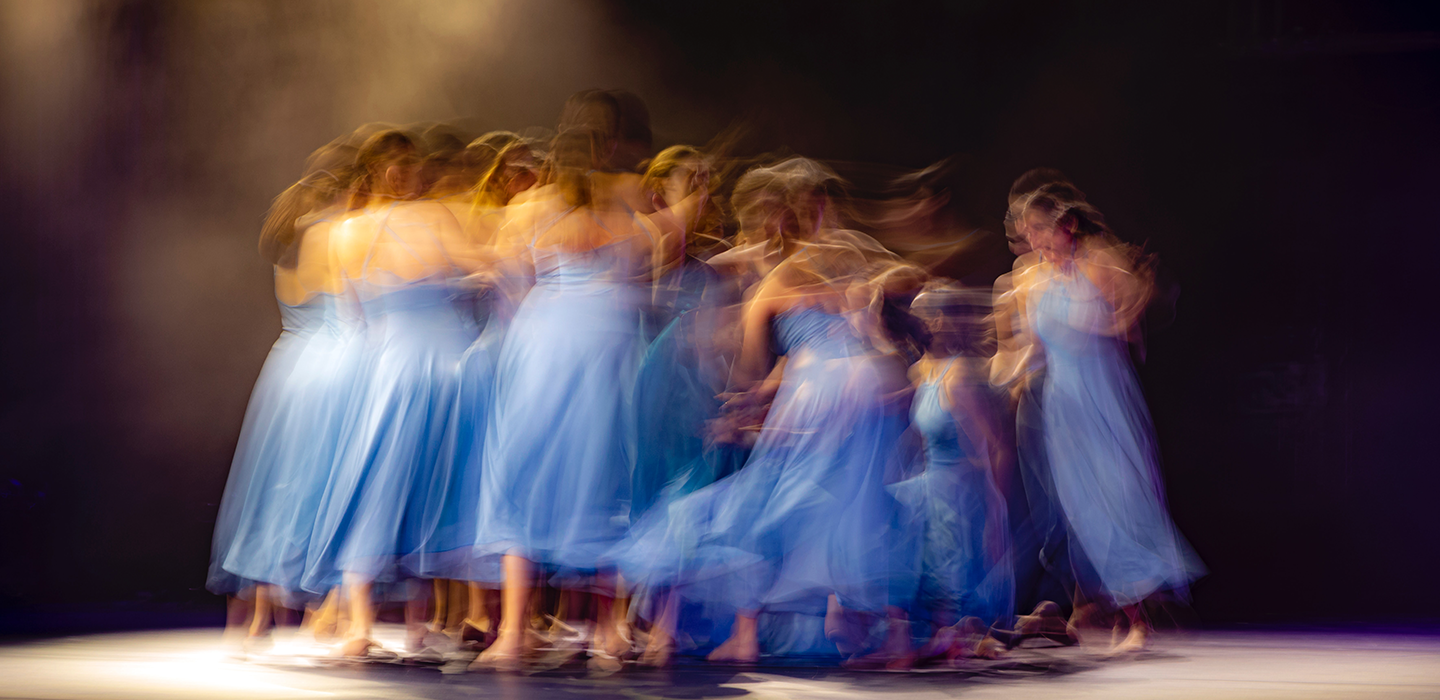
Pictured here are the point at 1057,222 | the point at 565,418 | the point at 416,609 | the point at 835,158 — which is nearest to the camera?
the point at 565,418

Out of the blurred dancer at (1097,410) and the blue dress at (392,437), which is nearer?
the blue dress at (392,437)

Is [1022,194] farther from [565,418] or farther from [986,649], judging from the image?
[565,418]

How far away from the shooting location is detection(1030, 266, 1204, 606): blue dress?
327 cm

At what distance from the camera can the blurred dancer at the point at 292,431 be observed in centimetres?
314

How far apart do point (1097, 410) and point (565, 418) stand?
1670 millimetres

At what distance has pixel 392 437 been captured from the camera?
119 inches

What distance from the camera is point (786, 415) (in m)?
2.92

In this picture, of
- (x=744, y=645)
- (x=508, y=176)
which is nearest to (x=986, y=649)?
(x=744, y=645)

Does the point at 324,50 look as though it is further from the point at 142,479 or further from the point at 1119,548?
the point at 1119,548

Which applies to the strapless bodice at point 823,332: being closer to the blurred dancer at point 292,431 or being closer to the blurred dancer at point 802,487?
the blurred dancer at point 802,487

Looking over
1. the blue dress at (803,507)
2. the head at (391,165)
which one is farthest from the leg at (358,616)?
the head at (391,165)

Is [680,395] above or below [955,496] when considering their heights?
above

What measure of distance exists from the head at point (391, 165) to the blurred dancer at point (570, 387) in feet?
1.25

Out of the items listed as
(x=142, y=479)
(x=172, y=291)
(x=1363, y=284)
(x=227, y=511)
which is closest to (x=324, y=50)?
(x=172, y=291)
